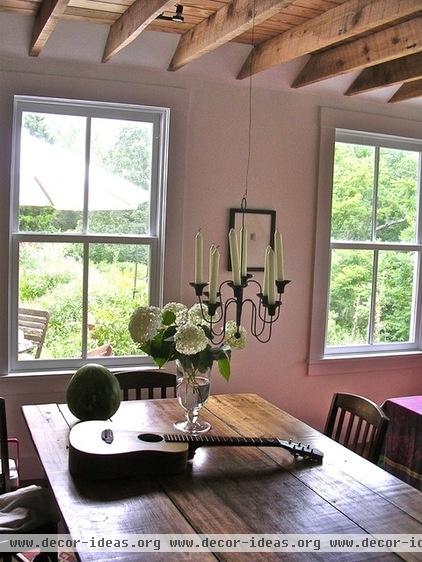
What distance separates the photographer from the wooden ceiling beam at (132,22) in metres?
2.52

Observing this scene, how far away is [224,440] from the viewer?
2.07 metres

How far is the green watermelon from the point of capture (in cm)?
224

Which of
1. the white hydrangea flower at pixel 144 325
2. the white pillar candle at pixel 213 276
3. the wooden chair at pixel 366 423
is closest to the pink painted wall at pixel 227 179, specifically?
the wooden chair at pixel 366 423

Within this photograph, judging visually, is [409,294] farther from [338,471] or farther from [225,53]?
[338,471]

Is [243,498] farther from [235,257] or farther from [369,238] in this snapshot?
[369,238]

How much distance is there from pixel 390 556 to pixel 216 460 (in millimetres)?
681

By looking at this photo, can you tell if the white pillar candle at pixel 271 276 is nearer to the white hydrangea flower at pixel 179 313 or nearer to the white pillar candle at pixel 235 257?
the white pillar candle at pixel 235 257

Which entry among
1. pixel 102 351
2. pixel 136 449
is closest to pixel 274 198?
pixel 102 351

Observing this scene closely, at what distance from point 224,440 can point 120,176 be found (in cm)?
190

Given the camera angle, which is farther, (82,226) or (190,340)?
(82,226)

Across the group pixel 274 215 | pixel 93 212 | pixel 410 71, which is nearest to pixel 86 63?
pixel 93 212

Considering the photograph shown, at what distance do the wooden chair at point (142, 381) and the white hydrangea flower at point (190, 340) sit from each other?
0.90 metres

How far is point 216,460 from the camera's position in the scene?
2.02 m

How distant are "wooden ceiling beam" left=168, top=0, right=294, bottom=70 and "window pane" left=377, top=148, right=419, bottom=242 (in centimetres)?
158
